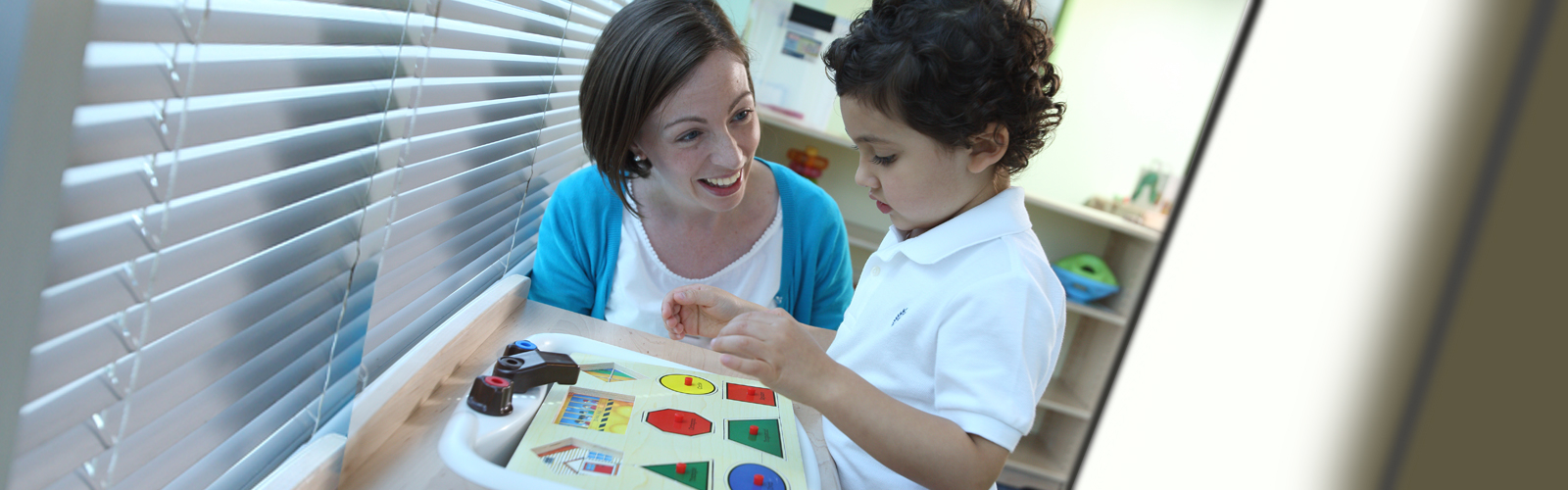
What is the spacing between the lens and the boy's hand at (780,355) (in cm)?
76

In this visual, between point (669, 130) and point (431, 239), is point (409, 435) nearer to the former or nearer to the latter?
point (431, 239)

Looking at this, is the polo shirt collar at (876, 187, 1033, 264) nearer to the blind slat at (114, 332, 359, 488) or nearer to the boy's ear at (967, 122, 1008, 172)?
the boy's ear at (967, 122, 1008, 172)

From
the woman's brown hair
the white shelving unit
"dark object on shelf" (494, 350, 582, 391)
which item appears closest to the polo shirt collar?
"dark object on shelf" (494, 350, 582, 391)

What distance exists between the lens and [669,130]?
129 centimetres

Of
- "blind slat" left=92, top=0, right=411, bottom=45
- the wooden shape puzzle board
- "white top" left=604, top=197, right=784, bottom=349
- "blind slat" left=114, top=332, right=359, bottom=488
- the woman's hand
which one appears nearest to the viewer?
"blind slat" left=92, top=0, right=411, bottom=45

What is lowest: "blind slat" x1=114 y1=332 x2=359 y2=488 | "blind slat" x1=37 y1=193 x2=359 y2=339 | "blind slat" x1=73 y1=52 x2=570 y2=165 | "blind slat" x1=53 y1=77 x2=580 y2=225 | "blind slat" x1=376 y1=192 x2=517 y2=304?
"blind slat" x1=114 y1=332 x2=359 y2=488

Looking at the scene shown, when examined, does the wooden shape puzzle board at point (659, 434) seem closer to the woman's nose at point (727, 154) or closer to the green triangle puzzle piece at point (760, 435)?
the green triangle puzzle piece at point (760, 435)

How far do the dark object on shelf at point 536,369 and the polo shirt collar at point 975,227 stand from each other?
418 millimetres

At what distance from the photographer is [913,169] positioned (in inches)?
35.7

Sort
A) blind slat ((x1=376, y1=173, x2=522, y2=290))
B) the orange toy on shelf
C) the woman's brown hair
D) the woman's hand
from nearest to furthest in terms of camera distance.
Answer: blind slat ((x1=376, y1=173, x2=522, y2=290)), the woman's hand, the woman's brown hair, the orange toy on shelf

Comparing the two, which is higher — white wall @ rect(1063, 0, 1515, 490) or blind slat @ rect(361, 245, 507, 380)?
white wall @ rect(1063, 0, 1515, 490)

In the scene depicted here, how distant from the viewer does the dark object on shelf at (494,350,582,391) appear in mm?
803

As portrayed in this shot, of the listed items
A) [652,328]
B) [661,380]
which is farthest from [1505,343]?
[652,328]

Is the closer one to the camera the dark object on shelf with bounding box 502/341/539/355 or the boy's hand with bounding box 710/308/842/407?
the boy's hand with bounding box 710/308/842/407
